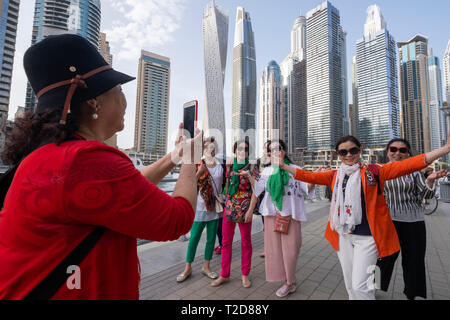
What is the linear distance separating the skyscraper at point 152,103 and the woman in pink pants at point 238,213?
72286mm

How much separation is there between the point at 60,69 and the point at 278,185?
9.08 feet

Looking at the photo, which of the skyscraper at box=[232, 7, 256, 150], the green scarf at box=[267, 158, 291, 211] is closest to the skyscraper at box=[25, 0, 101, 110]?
the green scarf at box=[267, 158, 291, 211]

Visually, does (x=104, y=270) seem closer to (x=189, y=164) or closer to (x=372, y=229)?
(x=189, y=164)

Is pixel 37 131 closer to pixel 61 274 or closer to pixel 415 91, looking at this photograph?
pixel 61 274

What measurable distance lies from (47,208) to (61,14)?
248 ft

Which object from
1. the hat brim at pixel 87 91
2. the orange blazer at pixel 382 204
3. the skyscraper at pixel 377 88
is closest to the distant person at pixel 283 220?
the orange blazer at pixel 382 204

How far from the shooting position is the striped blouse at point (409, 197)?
275 centimetres

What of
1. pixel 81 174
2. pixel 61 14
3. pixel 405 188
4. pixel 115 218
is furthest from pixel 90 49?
pixel 61 14

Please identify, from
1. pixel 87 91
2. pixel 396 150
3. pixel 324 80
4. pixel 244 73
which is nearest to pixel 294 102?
pixel 324 80

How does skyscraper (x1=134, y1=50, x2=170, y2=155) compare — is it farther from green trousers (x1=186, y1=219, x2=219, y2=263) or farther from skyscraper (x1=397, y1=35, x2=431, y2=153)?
skyscraper (x1=397, y1=35, x2=431, y2=153)

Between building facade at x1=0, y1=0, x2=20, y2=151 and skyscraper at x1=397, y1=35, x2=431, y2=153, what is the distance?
131m

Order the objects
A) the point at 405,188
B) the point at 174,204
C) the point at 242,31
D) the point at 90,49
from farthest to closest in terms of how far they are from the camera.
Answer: the point at 242,31 → the point at 405,188 → the point at 90,49 → the point at 174,204

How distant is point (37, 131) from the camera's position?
0.83 metres
